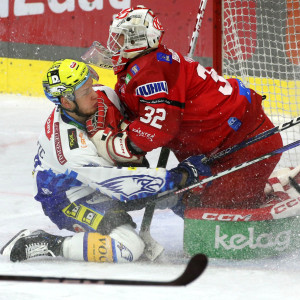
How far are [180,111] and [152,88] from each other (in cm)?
16

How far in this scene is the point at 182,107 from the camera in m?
3.09

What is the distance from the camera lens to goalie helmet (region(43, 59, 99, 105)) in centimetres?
308

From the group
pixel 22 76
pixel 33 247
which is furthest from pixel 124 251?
pixel 22 76

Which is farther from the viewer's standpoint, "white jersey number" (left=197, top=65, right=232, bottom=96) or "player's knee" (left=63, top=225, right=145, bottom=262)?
"white jersey number" (left=197, top=65, right=232, bottom=96)

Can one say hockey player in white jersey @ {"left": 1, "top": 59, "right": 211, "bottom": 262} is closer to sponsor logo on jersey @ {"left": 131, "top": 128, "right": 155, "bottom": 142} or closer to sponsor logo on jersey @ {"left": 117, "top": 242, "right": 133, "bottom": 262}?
sponsor logo on jersey @ {"left": 117, "top": 242, "right": 133, "bottom": 262}

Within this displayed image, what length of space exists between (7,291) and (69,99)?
0.86 metres

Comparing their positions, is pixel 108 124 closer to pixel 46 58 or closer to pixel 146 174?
pixel 146 174

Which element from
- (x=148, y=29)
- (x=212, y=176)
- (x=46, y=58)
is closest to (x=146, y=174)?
(x=212, y=176)

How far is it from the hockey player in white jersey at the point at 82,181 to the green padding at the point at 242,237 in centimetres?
20

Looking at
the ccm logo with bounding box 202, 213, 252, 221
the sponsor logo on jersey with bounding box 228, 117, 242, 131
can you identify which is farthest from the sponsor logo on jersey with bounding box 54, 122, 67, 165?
the sponsor logo on jersey with bounding box 228, 117, 242, 131

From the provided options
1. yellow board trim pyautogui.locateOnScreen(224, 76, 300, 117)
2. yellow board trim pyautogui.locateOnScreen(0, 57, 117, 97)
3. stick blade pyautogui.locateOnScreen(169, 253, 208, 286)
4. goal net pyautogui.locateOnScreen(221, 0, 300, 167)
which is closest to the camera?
stick blade pyautogui.locateOnScreen(169, 253, 208, 286)

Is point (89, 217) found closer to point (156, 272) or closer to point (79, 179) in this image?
point (79, 179)

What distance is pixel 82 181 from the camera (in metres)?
3.08

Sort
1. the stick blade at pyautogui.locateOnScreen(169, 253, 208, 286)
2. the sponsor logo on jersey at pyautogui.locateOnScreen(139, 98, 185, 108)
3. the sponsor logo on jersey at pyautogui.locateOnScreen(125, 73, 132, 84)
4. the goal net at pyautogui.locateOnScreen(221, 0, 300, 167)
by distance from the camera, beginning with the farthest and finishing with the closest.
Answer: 1. the goal net at pyautogui.locateOnScreen(221, 0, 300, 167)
2. the sponsor logo on jersey at pyautogui.locateOnScreen(125, 73, 132, 84)
3. the sponsor logo on jersey at pyautogui.locateOnScreen(139, 98, 185, 108)
4. the stick blade at pyautogui.locateOnScreen(169, 253, 208, 286)
